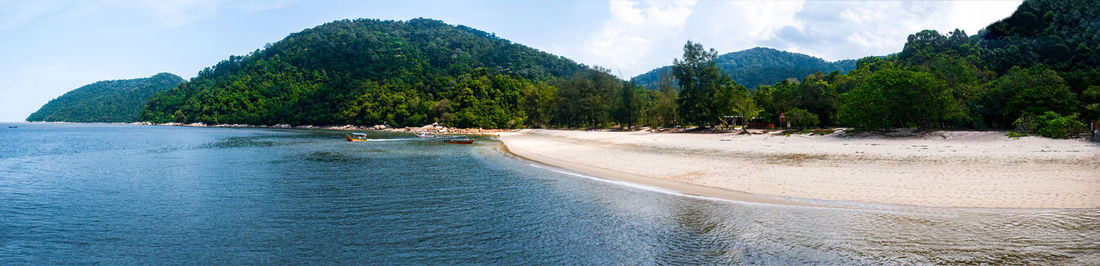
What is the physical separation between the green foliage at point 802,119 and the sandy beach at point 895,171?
16.3 metres

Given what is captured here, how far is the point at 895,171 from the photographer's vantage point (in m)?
18.5

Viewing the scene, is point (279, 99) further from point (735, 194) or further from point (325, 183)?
point (735, 194)

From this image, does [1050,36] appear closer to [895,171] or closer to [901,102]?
[901,102]

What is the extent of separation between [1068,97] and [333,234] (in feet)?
146

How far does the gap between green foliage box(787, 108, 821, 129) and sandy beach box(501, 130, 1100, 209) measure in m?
16.3

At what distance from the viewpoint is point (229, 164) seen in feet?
108

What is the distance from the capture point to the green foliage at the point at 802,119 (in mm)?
46844

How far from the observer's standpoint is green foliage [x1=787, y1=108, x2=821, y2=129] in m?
46.8

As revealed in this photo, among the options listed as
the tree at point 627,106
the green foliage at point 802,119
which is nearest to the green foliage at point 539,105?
the tree at point 627,106

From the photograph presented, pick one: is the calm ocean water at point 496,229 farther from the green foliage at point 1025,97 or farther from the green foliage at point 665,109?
the green foliage at point 665,109

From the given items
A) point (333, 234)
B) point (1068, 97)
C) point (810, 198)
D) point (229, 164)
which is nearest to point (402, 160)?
point (229, 164)

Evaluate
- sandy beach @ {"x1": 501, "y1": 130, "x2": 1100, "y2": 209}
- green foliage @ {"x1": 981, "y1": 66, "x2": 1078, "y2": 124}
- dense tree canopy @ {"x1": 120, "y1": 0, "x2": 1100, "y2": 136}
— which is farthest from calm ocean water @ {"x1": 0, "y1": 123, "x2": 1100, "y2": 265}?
green foliage @ {"x1": 981, "y1": 66, "x2": 1078, "y2": 124}

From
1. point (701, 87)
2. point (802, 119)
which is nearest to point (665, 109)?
point (701, 87)

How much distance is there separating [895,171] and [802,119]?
31013 millimetres
